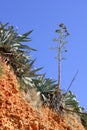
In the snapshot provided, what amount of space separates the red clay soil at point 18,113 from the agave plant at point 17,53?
0.59 metres

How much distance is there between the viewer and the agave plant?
50.5 feet

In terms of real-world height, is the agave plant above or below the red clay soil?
above

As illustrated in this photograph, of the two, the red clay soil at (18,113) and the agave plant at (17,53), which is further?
the agave plant at (17,53)

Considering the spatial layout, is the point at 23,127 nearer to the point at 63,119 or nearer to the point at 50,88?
the point at 63,119

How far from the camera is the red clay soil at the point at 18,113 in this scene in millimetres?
11398

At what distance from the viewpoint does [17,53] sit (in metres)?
15.9

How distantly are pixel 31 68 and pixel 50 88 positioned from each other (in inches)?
51.5

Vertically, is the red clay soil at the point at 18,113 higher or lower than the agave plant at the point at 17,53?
lower

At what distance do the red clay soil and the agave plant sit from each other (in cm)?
59

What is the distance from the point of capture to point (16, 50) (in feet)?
52.5

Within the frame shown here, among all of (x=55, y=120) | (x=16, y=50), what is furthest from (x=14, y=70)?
(x=55, y=120)

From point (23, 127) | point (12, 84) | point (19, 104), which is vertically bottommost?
point (23, 127)

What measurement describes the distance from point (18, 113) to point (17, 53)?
4201 mm

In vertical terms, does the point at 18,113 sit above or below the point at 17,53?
below
